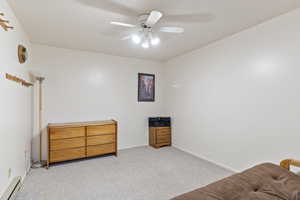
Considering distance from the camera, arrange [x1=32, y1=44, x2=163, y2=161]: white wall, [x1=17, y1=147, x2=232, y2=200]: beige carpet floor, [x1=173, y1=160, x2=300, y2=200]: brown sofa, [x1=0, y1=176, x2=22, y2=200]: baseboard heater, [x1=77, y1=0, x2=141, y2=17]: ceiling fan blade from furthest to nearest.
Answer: [x1=32, y1=44, x2=163, y2=161]: white wall < [x1=17, y1=147, x2=232, y2=200]: beige carpet floor < [x1=77, y1=0, x2=141, y2=17]: ceiling fan blade < [x1=0, y1=176, x2=22, y2=200]: baseboard heater < [x1=173, y1=160, x2=300, y2=200]: brown sofa

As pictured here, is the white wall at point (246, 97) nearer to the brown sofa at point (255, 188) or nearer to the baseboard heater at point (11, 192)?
the brown sofa at point (255, 188)

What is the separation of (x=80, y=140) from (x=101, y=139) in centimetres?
42

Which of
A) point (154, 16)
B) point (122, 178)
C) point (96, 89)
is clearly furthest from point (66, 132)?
point (154, 16)

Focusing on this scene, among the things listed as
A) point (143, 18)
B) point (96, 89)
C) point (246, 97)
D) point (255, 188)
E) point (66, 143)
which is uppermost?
point (143, 18)

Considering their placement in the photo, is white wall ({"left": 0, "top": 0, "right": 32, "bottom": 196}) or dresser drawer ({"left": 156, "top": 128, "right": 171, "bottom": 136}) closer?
white wall ({"left": 0, "top": 0, "right": 32, "bottom": 196})

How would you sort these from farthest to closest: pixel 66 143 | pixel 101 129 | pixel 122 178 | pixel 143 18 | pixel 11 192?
pixel 101 129
pixel 66 143
pixel 122 178
pixel 143 18
pixel 11 192

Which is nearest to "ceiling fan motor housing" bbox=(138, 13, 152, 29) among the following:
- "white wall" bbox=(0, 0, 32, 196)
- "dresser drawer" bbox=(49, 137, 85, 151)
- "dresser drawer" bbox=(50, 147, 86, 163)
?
"white wall" bbox=(0, 0, 32, 196)

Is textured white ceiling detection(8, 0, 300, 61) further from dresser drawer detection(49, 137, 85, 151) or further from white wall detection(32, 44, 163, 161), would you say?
dresser drawer detection(49, 137, 85, 151)

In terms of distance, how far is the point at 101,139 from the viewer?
3.52m

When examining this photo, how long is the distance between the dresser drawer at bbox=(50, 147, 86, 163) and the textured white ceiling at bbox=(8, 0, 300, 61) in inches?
84.7

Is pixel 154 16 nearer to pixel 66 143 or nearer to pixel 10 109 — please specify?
pixel 10 109

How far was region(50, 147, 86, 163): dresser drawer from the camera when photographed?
122 inches

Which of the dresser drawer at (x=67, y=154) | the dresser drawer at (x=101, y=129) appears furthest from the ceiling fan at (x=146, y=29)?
the dresser drawer at (x=67, y=154)

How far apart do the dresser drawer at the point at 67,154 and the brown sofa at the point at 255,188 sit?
9.01 feet
